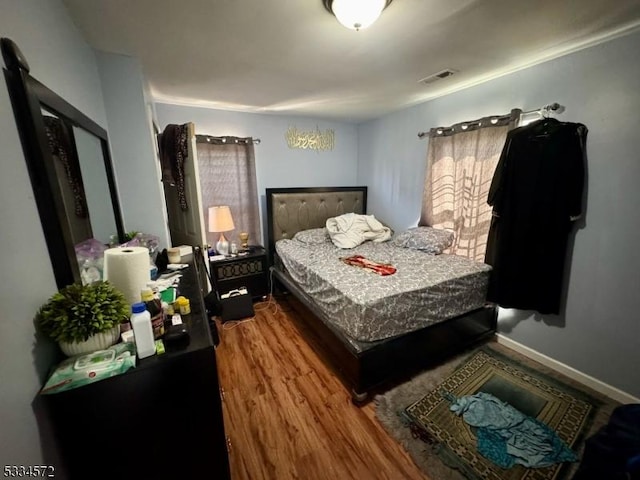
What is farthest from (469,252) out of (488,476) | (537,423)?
(488,476)

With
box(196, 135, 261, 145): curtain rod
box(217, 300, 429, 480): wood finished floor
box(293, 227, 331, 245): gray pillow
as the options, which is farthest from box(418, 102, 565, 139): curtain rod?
box(196, 135, 261, 145): curtain rod

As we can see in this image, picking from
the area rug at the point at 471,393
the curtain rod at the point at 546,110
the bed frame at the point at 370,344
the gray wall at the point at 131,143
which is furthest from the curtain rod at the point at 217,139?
the area rug at the point at 471,393

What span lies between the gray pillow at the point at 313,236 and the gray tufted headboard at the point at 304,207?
0.66 feet

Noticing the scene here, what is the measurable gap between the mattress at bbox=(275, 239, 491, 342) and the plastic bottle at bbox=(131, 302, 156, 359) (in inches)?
44.0

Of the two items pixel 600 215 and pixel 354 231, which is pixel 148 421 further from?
pixel 600 215

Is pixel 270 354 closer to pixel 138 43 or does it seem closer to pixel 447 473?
pixel 447 473

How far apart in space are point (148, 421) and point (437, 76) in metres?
2.79

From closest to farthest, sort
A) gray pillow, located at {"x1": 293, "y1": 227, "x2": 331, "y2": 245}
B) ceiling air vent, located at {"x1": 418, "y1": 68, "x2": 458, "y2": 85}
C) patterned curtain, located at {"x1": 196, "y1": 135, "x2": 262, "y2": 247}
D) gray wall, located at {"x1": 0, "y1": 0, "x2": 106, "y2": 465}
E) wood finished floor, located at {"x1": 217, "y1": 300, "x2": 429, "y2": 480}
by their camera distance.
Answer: gray wall, located at {"x1": 0, "y1": 0, "x2": 106, "y2": 465} → wood finished floor, located at {"x1": 217, "y1": 300, "x2": 429, "y2": 480} → ceiling air vent, located at {"x1": 418, "y1": 68, "x2": 458, "y2": 85} → patterned curtain, located at {"x1": 196, "y1": 135, "x2": 262, "y2": 247} → gray pillow, located at {"x1": 293, "y1": 227, "x2": 331, "y2": 245}

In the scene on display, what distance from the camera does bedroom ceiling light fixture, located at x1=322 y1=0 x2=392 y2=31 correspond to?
1.12 meters

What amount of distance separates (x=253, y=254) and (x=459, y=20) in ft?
8.67

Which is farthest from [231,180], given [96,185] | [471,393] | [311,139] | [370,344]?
[471,393]

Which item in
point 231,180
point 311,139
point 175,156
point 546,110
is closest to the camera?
point 546,110

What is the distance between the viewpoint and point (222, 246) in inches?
117

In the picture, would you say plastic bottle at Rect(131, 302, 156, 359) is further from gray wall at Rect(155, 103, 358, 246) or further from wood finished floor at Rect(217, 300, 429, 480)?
gray wall at Rect(155, 103, 358, 246)
